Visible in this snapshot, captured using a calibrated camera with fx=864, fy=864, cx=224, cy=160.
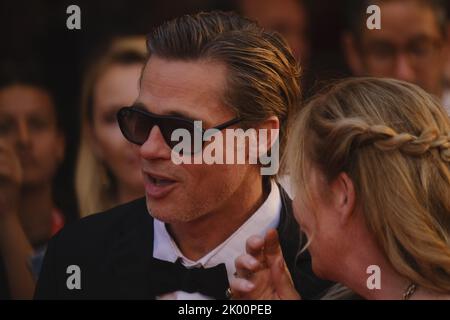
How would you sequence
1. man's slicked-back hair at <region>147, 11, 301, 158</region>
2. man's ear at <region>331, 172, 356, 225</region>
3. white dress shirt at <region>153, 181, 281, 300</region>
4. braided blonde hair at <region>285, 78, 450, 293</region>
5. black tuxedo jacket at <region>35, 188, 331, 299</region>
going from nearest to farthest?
braided blonde hair at <region>285, 78, 450, 293</region> < man's ear at <region>331, 172, 356, 225</region> < man's slicked-back hair at <region>147, 11, 301, 158</region> < white dress shirt at <region>153, 181, 281, 300</region> < black tuxedo jacket at <region>35, 188, 331, 299</region>

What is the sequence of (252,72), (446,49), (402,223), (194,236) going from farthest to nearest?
(446,49) < (194,236) < (252,72) < (402,223)

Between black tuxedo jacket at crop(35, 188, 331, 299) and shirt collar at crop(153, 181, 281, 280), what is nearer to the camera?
shirt collar at crop(153, 181, 281, 280)

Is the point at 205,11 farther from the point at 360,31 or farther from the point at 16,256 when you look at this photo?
the point at 16,256

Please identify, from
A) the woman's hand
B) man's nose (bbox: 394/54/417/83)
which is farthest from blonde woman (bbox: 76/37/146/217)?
man's nose (bbox: 394/54/417/83)

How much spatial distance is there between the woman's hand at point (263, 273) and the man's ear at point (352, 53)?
60cm

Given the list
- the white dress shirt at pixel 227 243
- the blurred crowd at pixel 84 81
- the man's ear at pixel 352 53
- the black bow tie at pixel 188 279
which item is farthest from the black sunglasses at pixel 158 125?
the man's ear at pixel 352 53

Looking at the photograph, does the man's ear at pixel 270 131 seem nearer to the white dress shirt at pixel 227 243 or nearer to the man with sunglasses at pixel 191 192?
the man with sunglasses at pixel 191 192

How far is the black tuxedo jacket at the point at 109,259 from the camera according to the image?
2.71 m

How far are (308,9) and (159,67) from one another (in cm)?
55

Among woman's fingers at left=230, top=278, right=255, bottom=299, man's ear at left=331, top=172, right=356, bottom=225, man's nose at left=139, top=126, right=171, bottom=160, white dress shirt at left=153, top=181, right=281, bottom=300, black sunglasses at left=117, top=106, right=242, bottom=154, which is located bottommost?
woman's fingers at left=230, top=278, right=255, bottom=299

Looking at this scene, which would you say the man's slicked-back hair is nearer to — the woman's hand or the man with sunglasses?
the man with sunglasses

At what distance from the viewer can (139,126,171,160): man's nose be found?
8.24 ft

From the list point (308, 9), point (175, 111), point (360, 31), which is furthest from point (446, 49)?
point (175, 111)

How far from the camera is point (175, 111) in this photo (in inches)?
99.0
